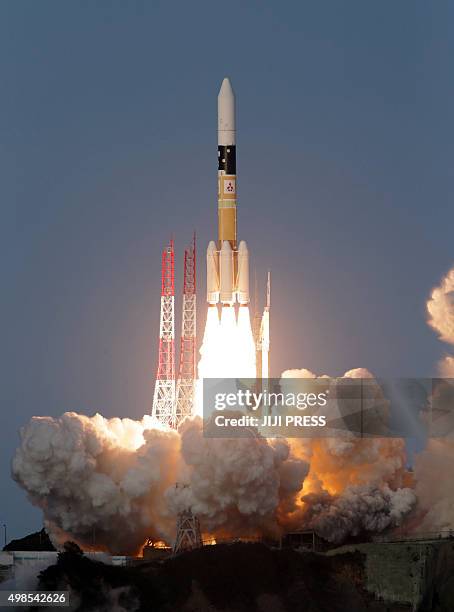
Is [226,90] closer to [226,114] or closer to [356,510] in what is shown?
[226,114]

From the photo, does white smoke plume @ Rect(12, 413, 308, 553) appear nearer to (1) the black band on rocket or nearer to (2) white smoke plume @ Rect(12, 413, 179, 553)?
(2) white smoke plume @ Rect(12, 413, 179, 553)

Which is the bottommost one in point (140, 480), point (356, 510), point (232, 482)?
point (356, 510)

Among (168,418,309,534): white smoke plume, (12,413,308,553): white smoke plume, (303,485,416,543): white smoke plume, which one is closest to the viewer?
(168,418,309,534): white smoke plume

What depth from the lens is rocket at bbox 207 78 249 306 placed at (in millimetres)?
84562

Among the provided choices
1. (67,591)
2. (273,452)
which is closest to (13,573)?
(67,591)

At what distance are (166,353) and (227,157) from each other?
8.07 m

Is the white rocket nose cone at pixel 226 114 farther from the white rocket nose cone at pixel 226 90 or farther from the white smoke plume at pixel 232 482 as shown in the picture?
the white smoke plume at pixel 232 482

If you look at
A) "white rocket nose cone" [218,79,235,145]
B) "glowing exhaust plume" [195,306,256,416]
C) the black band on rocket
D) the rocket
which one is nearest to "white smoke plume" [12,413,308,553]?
"glowing exhaust plume" [195,306,256,416]

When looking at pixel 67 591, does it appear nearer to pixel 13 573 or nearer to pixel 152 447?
pixel 13 573

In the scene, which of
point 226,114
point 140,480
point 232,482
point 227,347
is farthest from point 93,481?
point 226,114

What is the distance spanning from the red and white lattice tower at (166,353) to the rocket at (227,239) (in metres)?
2.35

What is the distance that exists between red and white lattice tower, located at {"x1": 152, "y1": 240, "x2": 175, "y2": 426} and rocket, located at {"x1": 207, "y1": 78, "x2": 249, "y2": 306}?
2.35 meters

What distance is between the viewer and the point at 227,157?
278 ft

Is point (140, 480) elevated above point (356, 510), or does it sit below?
above
